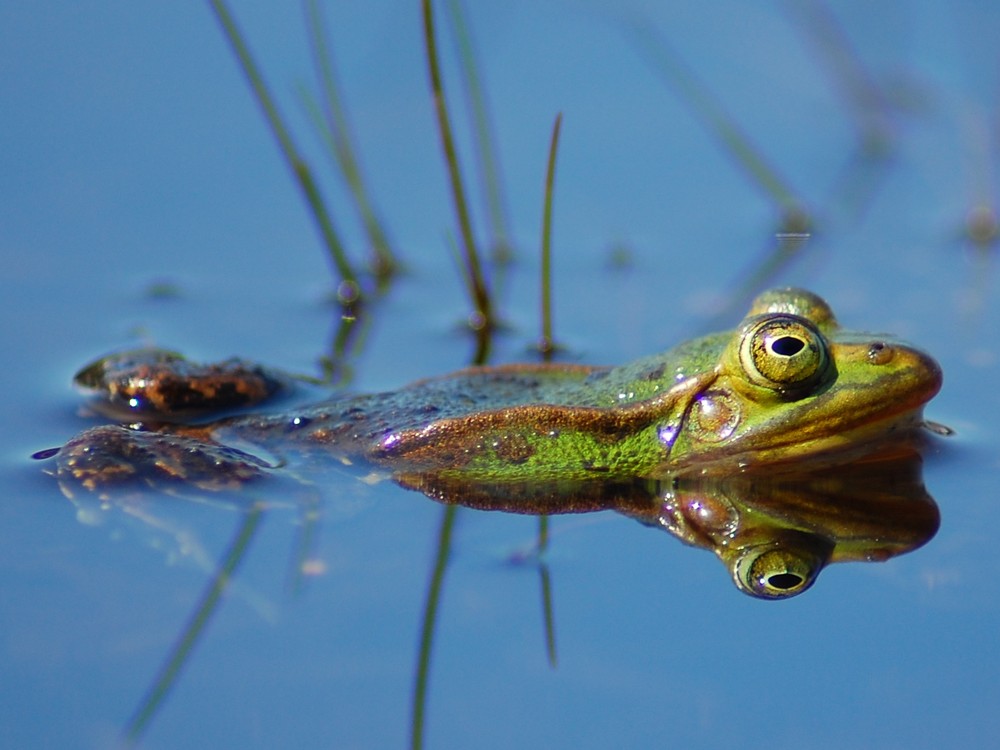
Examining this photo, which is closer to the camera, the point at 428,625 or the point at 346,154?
the point at 428,625

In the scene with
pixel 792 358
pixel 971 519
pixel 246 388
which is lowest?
pixel 971 519

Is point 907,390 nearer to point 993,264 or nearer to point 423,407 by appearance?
point 423,407

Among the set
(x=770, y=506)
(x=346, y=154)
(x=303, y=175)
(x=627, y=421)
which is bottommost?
(x=770, y=506)

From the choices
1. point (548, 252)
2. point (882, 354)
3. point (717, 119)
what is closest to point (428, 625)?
point (882, 354)

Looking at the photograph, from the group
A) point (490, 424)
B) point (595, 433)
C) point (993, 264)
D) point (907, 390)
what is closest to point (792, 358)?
point (907, 390)

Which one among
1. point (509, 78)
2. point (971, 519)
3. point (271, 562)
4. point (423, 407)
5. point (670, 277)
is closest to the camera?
point (271, 562)

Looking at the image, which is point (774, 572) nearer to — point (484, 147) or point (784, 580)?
point (784, 580)

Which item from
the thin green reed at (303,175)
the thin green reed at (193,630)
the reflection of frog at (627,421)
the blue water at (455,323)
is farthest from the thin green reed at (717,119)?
the thin green reed at (193,630)
